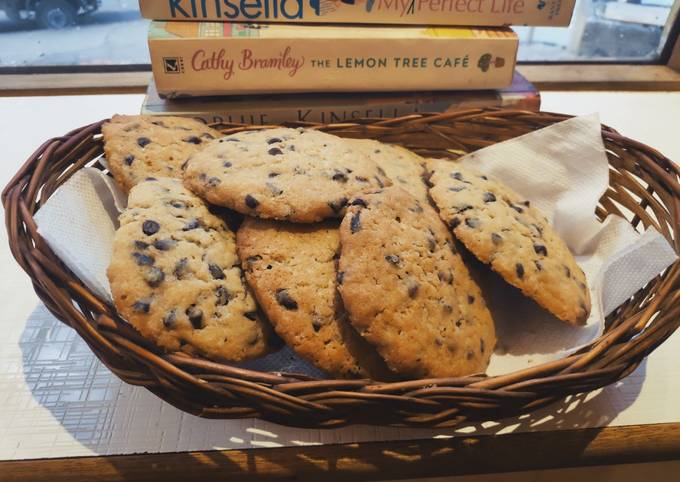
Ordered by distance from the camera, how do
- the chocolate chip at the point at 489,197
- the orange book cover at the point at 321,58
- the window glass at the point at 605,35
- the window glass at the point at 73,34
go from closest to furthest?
1. the chocolate chip at the point at 489,197
2. the orange book cover at the point at 321,58
3. the window glass at the point at 73,34
4. the window glass at the point at 605,35

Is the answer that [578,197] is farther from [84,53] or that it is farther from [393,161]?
[84,53]

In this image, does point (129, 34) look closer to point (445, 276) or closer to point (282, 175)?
point (282, 175)

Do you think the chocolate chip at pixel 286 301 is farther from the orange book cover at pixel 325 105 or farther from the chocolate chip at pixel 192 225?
the orange book cover at pixel 325 105

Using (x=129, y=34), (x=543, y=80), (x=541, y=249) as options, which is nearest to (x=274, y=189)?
(x=541, y=249)

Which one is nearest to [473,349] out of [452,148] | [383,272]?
[383,272]

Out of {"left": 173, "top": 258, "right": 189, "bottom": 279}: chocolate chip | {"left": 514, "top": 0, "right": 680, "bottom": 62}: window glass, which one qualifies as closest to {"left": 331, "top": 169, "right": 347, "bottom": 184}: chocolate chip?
{"left": 173, "top": 258, "right": 189, "bottom": 279}: chocolate chip

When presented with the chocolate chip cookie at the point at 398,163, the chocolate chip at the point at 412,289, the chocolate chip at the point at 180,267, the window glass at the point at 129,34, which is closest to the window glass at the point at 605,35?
the window glass at the point at 129,34
